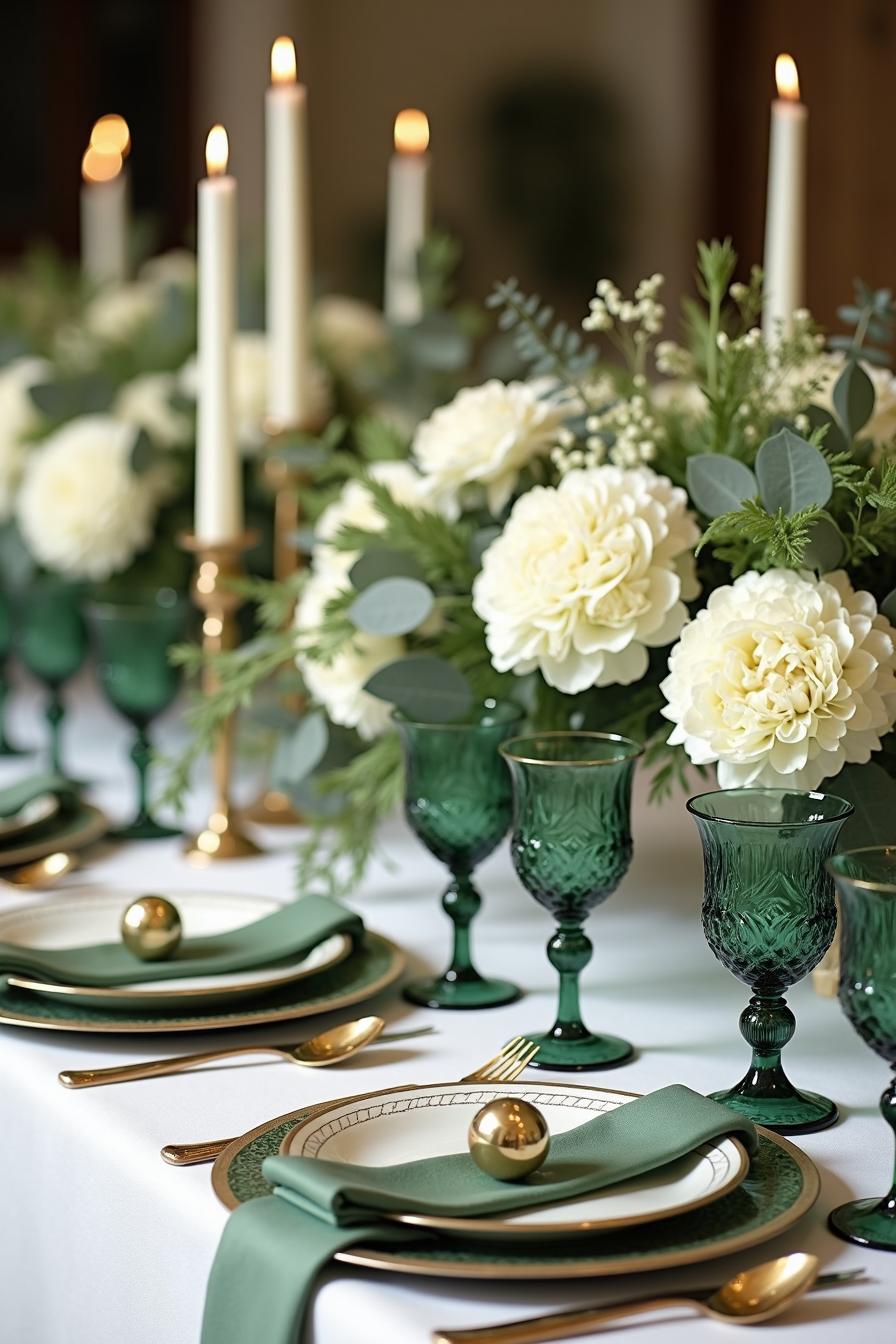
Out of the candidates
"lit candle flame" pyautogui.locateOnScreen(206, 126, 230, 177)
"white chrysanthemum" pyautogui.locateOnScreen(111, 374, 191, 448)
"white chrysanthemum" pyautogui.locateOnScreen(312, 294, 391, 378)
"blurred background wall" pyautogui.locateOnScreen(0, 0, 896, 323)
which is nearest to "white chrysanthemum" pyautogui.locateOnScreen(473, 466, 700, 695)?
"lit candle flame" pyautogui.locateOnScreen(206, 126, 230, 177)

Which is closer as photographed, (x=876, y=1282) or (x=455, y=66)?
(x=876, y=1282)

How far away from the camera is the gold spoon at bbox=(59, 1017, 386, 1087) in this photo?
0.96 meters

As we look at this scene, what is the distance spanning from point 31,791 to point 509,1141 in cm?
82

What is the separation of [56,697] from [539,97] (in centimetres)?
485

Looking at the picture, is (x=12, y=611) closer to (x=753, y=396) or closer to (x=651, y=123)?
(x=753, y=396)

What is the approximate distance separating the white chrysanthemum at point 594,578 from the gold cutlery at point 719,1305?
1.44 ft

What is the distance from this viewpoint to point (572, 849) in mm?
971

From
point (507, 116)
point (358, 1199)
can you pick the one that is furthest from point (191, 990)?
point (507, 116)

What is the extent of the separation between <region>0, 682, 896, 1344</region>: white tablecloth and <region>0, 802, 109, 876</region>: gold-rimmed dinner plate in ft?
0.17

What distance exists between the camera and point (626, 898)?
4.48ft

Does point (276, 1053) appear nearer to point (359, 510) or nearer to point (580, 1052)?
point (580, 1052)

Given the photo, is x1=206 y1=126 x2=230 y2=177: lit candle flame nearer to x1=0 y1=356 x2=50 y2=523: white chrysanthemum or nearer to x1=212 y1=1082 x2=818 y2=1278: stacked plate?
Result: x1=0 y1=356 x2=50 y2=523: white chrysanthemum

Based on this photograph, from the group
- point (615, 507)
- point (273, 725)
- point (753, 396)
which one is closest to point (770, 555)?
point (615, 507)

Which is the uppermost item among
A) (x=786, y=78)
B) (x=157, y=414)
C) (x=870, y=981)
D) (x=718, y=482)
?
(x=786, y=78)
